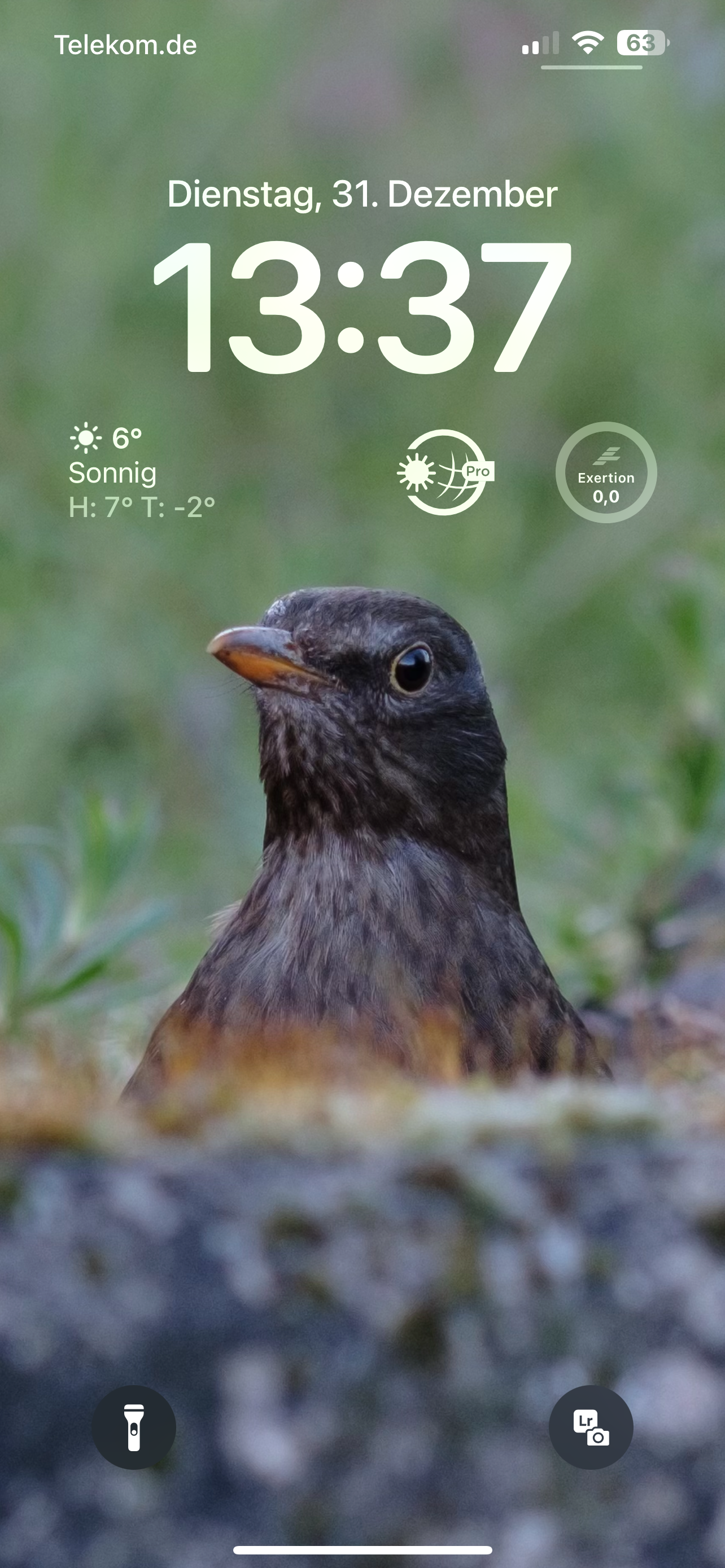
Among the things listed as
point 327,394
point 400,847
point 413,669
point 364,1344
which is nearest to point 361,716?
point 413,669

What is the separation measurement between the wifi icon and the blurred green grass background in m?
0.94

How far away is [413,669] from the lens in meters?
3.31

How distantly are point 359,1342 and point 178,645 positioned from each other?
5.75 m

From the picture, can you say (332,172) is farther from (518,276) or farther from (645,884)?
(645,884)

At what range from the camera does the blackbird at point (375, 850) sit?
9.41 ft

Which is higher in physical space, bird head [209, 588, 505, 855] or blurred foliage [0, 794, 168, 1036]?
bird head [209, 588, 505, 855]

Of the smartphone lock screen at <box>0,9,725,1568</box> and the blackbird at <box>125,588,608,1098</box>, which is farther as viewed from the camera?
the blackbird at <box>125,588,608,1098</box>

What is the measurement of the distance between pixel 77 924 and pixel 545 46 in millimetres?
1643

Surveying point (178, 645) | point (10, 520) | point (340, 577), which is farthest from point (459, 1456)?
point (178, 645)

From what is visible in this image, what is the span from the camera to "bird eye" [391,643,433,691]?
329 cm

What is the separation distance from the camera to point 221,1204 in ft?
5.04

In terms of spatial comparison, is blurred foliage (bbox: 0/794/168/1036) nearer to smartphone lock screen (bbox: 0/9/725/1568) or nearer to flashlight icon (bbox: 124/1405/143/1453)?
smartphone lock screen (bbox: 0/9/725/1568)

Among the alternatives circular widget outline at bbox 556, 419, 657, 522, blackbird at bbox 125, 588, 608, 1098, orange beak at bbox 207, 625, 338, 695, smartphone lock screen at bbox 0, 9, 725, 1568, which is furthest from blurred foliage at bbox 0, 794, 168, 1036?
circular widget outline at bbox 556, 419, 657, 522

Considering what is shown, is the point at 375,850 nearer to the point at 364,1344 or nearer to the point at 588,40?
the point at 588,40
